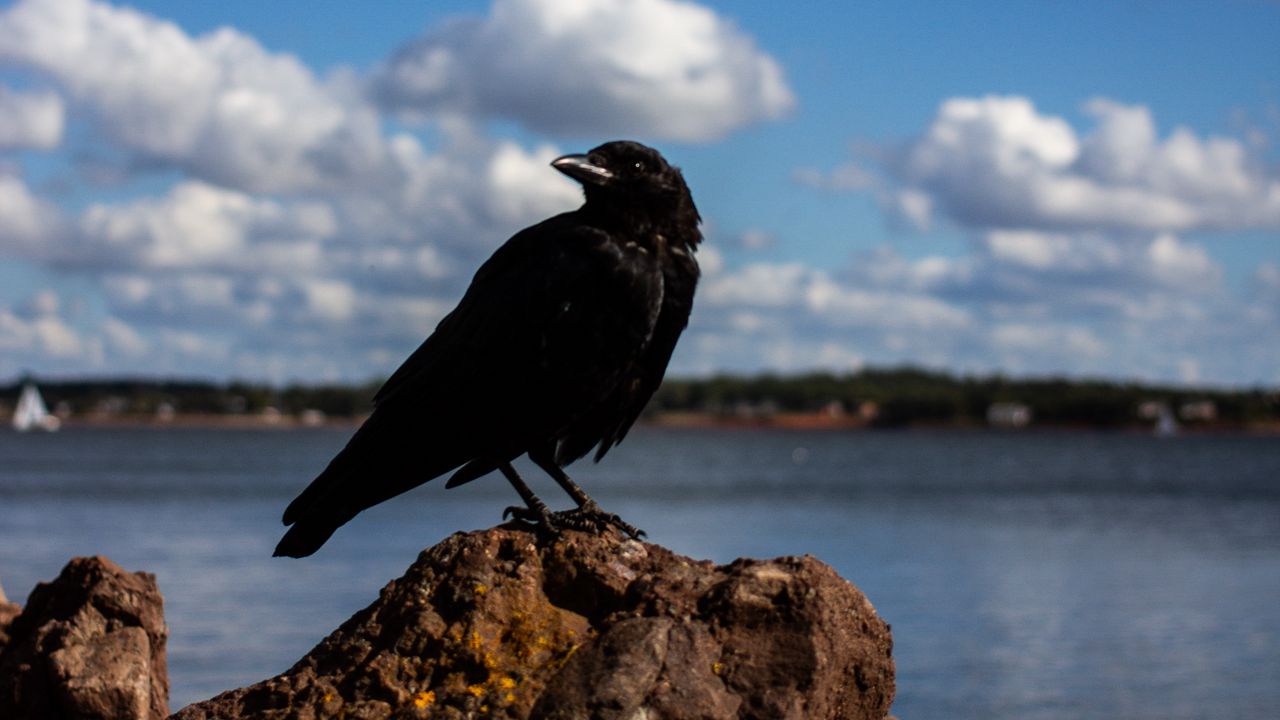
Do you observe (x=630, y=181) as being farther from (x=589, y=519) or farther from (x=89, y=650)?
(x=89, y=650)

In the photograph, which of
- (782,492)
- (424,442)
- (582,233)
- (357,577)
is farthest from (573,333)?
(782,492)

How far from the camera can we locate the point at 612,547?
644 cm

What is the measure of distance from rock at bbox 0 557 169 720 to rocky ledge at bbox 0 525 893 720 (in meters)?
2.23

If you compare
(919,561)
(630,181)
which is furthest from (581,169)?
(919,561)

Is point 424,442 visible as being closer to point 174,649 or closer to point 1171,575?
point 174,649

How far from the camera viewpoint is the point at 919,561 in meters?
40.1

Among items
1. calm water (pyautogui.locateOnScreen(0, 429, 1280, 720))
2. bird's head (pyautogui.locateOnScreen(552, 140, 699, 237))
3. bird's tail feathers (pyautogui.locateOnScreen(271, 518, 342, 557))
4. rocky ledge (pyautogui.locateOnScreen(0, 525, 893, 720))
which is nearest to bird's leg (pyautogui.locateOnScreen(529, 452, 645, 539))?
rocky ledge (pyautogui.locateOnScreen(0, 525, 893, 720))

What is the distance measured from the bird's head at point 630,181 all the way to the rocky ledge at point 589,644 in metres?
1.66

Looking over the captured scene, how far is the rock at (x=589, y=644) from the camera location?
5668 mm

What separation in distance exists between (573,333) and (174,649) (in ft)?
56.4

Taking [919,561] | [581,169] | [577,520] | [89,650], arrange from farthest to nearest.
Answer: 1. [919,561]
2. [89,650]
3. [581,169]
4. [577,520]

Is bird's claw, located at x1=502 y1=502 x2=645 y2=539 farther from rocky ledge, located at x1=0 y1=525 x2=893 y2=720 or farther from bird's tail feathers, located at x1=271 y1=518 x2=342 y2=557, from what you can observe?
bird's tail feathers, located at x1=271 y1=518 x2=342 y2=557

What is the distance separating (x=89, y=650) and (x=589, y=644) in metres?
3.88

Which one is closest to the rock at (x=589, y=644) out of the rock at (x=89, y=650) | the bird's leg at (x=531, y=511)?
the bird's leg at (x=531, y=511)
